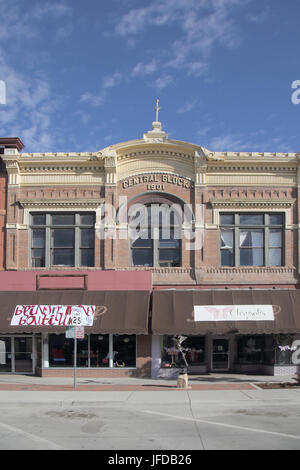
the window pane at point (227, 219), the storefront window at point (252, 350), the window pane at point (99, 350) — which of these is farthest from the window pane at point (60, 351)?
the window pane at point (227, 219)

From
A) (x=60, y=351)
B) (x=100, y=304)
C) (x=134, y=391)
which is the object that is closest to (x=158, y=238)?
(x=100, y=304)

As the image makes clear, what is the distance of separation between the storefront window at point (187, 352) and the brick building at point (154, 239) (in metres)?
0.05

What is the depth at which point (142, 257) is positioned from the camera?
2323cm

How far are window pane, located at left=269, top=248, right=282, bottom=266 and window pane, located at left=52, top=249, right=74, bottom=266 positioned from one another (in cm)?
894

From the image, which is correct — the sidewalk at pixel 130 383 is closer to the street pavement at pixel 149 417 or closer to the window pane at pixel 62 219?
the street pavement at pixel 149 417

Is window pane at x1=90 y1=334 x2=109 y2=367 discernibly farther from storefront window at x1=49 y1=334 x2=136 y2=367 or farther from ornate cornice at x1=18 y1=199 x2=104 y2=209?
ornate cornice at x1=18 y1=199 x2=104 y2=209

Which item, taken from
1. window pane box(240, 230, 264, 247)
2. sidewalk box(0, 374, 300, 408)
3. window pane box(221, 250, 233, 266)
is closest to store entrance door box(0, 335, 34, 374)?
sidewalk box(0, 374, 300, 408)

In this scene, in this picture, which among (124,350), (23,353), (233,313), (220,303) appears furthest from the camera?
(23,353)

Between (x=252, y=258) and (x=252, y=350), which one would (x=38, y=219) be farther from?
(x=252, y=350)

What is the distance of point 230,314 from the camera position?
21.3m

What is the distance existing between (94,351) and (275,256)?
29.7 feet

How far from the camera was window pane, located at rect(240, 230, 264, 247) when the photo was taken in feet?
76.2
